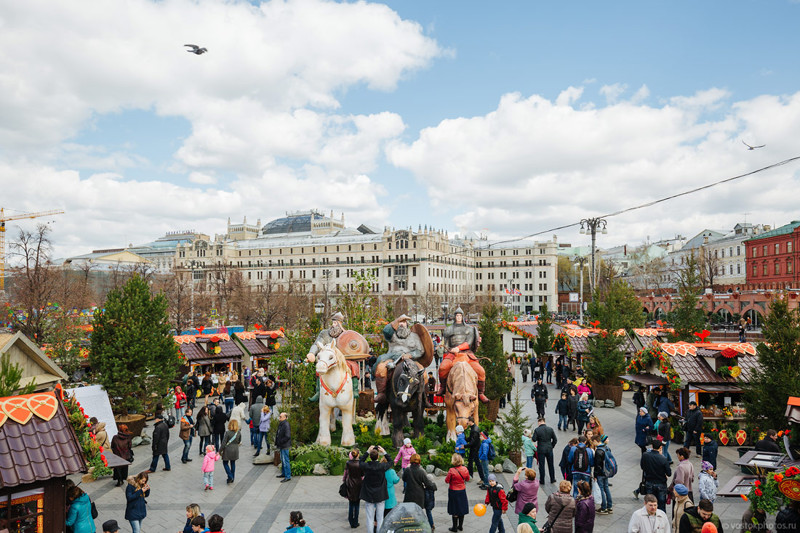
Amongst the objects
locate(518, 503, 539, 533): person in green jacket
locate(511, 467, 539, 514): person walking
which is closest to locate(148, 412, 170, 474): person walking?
locate(511, 467, 539, 514): person walking

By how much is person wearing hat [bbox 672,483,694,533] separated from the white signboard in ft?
43.8

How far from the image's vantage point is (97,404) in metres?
15.4

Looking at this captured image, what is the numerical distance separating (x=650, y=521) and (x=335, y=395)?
28.0 feet

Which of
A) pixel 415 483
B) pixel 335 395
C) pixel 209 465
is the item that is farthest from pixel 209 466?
pixel 415 483

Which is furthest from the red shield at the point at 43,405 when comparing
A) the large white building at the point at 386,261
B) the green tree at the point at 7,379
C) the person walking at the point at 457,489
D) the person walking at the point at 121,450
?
the large white building at the point at 386,261

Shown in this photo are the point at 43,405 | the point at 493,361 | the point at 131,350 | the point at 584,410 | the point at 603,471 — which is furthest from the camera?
the point at 493,361

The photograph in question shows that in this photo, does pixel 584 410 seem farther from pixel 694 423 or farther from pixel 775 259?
pixel 775 259

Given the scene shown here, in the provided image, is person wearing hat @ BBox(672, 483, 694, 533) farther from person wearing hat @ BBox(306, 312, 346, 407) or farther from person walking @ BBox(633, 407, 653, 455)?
person wearing hat @ BBox(306, 312, 346, 407)

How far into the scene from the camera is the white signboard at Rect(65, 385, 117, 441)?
48.5ft

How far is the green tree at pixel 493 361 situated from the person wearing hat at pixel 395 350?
4.31m

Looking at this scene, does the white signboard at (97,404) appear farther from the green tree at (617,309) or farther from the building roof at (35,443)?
the green tree at (617,309)

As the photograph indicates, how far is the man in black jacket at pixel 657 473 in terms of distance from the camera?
9679 millimetres

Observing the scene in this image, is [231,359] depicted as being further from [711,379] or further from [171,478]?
[711,379]

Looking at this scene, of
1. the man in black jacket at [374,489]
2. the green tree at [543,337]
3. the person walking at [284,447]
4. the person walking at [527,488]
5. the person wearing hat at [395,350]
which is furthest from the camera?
the green tree at [543,337]
